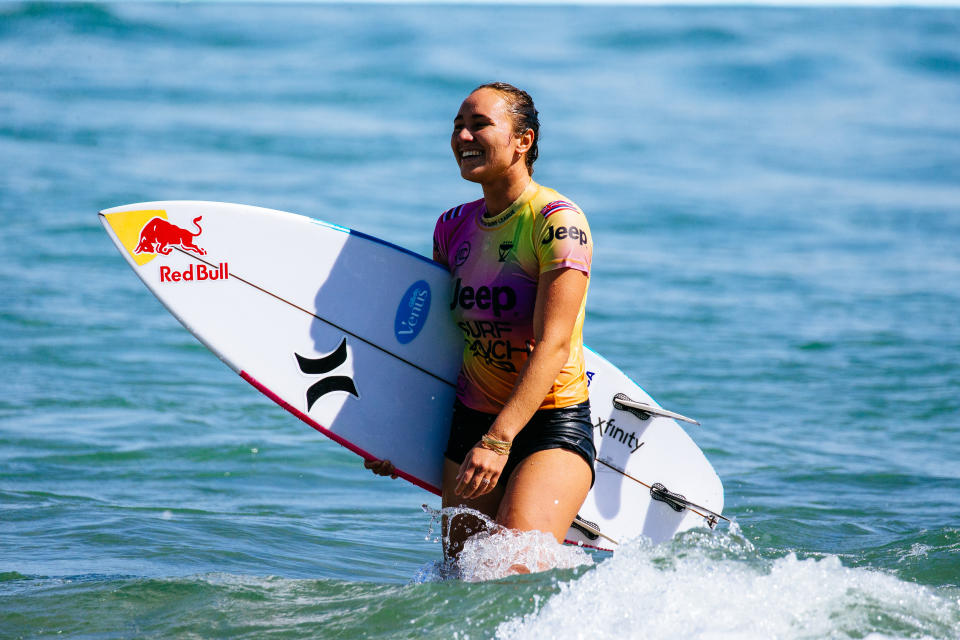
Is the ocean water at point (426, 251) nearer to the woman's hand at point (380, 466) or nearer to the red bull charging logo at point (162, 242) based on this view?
the woman's hand at point (380, 466)

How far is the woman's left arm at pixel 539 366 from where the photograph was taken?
115 inches

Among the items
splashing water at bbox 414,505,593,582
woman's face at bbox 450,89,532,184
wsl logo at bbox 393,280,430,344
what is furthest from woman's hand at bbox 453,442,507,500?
wsl logo at bbox 393,280,430,344

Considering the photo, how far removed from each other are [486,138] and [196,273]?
1411mm

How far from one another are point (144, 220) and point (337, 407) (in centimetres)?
98

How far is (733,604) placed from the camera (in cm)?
297

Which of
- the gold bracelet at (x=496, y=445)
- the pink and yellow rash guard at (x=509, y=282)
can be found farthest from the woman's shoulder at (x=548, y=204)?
the gold bracelet at (x=496, y=445)

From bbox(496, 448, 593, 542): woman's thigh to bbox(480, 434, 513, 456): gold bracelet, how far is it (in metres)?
0.15

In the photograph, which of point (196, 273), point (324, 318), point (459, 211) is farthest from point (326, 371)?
point (459, 211)

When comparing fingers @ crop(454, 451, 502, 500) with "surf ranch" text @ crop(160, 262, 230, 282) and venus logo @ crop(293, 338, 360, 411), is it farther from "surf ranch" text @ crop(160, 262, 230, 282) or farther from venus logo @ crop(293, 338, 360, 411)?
"surf ranch" text @ crop(160, 262, 230, 282)

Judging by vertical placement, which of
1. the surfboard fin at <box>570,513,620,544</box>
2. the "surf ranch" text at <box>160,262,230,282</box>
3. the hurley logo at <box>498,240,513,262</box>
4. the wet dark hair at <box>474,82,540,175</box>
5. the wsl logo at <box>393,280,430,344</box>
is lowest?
the surfboard fin at <box>570,513,620,544</box>

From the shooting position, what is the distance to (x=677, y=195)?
17.5m

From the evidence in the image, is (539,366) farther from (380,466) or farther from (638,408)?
(638,408)

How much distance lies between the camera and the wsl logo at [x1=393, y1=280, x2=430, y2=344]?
12.6 feet

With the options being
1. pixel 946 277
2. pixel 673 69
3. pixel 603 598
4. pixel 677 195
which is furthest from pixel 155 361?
pixel 673 69
